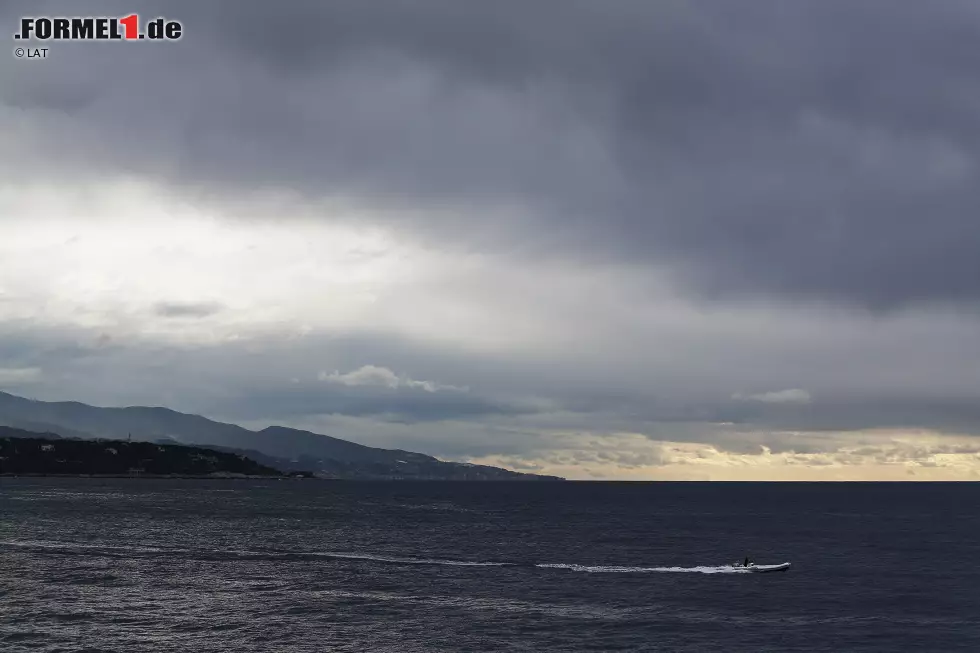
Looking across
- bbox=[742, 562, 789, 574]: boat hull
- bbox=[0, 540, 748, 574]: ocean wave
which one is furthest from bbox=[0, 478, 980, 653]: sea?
bbox=[742, 562, 789, 574]: boat hull

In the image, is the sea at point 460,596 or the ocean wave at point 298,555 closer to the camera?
the sea at point 460,596

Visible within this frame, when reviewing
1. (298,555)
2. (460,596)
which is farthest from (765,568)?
(298,555)

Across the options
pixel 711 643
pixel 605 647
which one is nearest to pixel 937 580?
pixel 711 643

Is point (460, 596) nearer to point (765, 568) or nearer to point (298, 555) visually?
point (298, 555)

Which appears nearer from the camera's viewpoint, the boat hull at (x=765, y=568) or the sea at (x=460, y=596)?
the sea at (x=460, y=596)

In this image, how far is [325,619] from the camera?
89562mm

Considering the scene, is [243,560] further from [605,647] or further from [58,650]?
[605,647]

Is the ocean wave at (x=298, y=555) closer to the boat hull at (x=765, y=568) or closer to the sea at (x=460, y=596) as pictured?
the sea at (x=460, y=596)

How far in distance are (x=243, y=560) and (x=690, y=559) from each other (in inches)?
3045

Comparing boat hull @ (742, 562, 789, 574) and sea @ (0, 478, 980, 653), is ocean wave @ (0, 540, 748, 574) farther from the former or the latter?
boat hull @ (742, 562, 789, 574)

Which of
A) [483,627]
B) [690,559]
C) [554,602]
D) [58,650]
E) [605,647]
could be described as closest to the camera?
[58,650]

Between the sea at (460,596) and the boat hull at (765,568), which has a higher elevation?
the sea at (460,596)

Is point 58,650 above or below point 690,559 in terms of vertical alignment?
above

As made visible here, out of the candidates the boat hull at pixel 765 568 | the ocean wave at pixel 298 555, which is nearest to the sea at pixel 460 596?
the ocean wave at pixel 298 555
